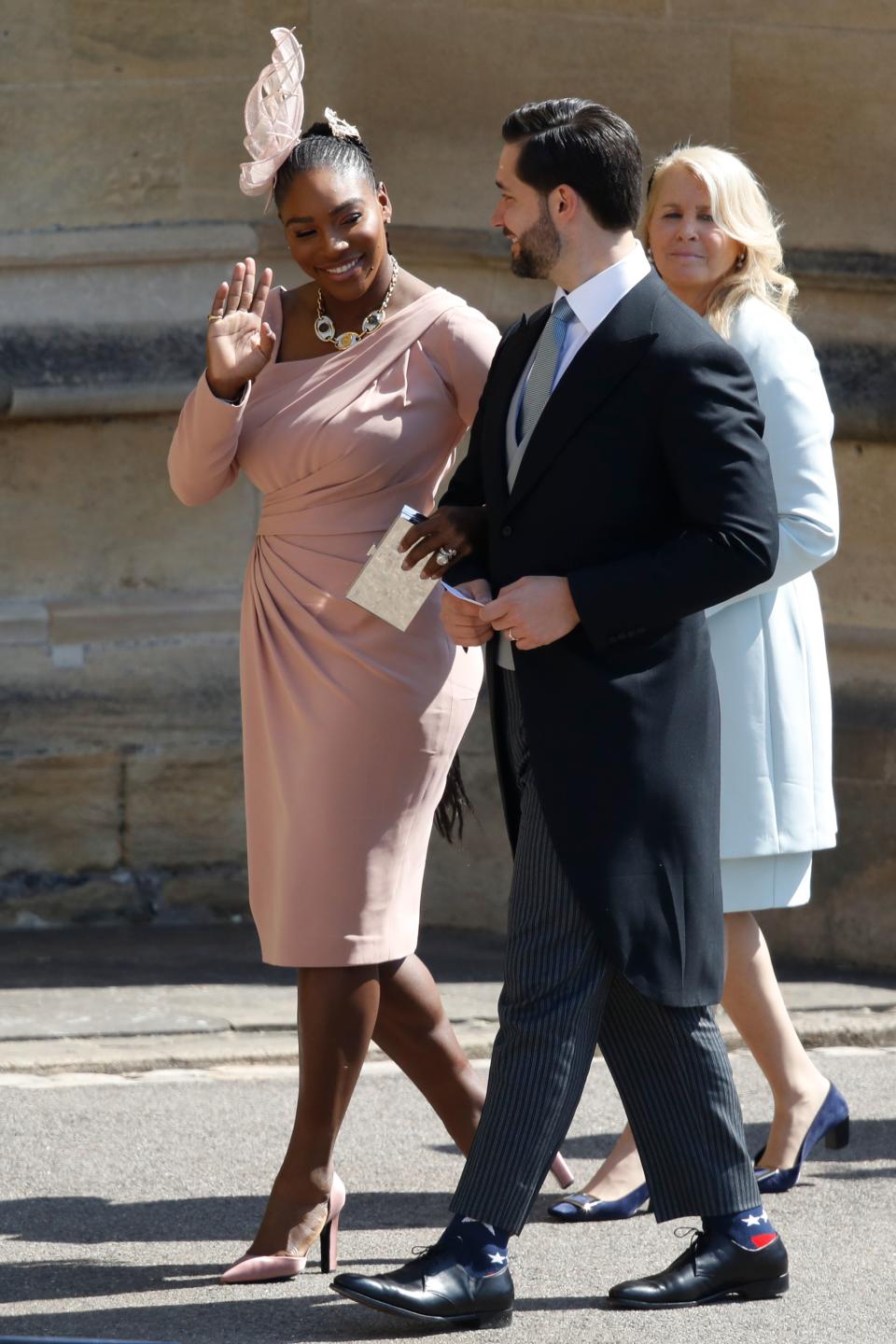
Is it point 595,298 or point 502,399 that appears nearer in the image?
point 595,298

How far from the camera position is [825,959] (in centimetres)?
684

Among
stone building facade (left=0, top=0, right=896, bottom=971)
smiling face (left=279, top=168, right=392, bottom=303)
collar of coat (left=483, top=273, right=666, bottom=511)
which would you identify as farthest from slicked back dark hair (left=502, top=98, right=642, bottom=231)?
stone building facade (left=0, top=0, right=896, bottom=971)

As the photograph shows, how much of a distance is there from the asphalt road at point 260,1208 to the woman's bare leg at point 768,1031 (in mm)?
128

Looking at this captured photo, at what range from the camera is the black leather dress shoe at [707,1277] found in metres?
3.79

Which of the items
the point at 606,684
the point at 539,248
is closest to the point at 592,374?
the point at 539,248

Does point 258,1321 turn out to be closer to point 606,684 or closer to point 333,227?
point 606,684

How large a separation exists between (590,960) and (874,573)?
3.58 m

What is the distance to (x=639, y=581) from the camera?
11.7 feet

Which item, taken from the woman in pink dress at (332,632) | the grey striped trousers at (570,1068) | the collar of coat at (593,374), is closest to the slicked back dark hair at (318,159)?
the woman in pink dress at (332,632)

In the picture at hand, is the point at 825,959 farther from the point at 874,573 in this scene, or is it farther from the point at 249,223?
the point at 249,223

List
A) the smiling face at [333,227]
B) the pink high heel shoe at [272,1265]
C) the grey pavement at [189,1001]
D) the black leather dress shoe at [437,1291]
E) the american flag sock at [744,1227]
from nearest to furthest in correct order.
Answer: the black leather dress shoe at [437,1291] < the american flag sock at [744,1227] < the pink high heel shoe at [272,1265] < the smiling face at [333,227] < the grey pavement at [189,1001]

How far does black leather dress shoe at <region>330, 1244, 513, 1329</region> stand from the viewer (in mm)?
3586

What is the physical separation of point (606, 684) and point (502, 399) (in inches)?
21.1

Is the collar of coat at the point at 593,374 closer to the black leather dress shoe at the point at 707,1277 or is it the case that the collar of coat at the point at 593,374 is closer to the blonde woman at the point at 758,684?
the blonde woman at the point at 758,684
